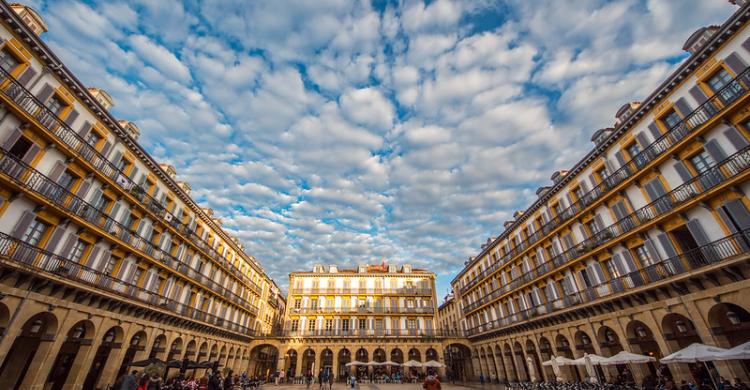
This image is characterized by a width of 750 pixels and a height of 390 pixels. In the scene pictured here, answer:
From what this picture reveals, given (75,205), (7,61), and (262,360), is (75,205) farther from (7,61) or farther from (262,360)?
(262,360)

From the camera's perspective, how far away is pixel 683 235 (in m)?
16.2

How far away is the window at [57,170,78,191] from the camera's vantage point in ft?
50.5

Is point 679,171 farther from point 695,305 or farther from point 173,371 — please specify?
point 173,371

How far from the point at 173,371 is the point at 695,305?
3494 cm

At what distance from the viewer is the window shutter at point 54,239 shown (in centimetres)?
1451

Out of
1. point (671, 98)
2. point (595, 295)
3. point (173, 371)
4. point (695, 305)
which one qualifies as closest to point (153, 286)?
point (173, 371)

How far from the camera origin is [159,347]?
74.5 ft

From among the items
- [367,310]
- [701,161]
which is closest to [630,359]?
[701,161]

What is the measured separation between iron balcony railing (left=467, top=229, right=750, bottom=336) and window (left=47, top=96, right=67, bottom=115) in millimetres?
31088

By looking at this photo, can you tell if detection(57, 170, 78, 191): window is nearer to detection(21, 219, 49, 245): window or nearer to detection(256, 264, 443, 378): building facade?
detection(21, 219, 49, 245): window

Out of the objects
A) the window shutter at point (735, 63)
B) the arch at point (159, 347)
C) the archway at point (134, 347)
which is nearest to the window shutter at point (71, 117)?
the archway at point (134, 347)

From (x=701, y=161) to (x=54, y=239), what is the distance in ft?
102

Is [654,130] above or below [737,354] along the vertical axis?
above

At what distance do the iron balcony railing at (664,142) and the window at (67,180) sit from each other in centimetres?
3025
